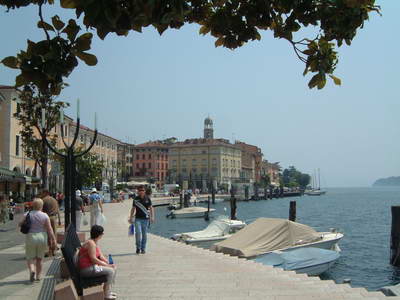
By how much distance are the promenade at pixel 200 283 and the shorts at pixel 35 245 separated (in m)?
0.55

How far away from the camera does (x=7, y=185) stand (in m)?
43.0

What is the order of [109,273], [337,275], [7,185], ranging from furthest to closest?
Result: 1. [7,185]
2. [337,275]
3. [109,273]

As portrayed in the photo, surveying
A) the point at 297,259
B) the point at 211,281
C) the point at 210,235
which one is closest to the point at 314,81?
the point at 211,281

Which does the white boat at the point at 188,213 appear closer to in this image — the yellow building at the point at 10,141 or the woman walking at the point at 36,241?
the yellow building at the point at 10,141

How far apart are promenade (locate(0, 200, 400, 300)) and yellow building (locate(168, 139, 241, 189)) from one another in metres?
131

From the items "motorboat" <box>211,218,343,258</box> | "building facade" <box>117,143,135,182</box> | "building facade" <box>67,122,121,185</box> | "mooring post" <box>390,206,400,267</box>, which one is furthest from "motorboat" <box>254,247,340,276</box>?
"building facade" <box>117,143,135,182</box>

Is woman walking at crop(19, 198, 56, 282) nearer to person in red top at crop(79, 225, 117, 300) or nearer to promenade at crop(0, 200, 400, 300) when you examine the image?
promenade at crop(0, 200, 400, 300)

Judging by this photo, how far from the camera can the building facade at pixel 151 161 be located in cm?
15212

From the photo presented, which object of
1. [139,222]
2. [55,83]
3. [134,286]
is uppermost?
[55,83]

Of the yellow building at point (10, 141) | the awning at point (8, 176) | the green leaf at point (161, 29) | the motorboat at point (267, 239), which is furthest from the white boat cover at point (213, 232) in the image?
the yellow building at point (10, 141)

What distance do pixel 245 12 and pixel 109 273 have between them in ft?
16.4

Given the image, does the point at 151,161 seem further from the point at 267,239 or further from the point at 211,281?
the point at 211,281

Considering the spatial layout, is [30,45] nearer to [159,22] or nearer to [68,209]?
[159,22]

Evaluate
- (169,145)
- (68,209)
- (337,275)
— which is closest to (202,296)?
(68,209)
